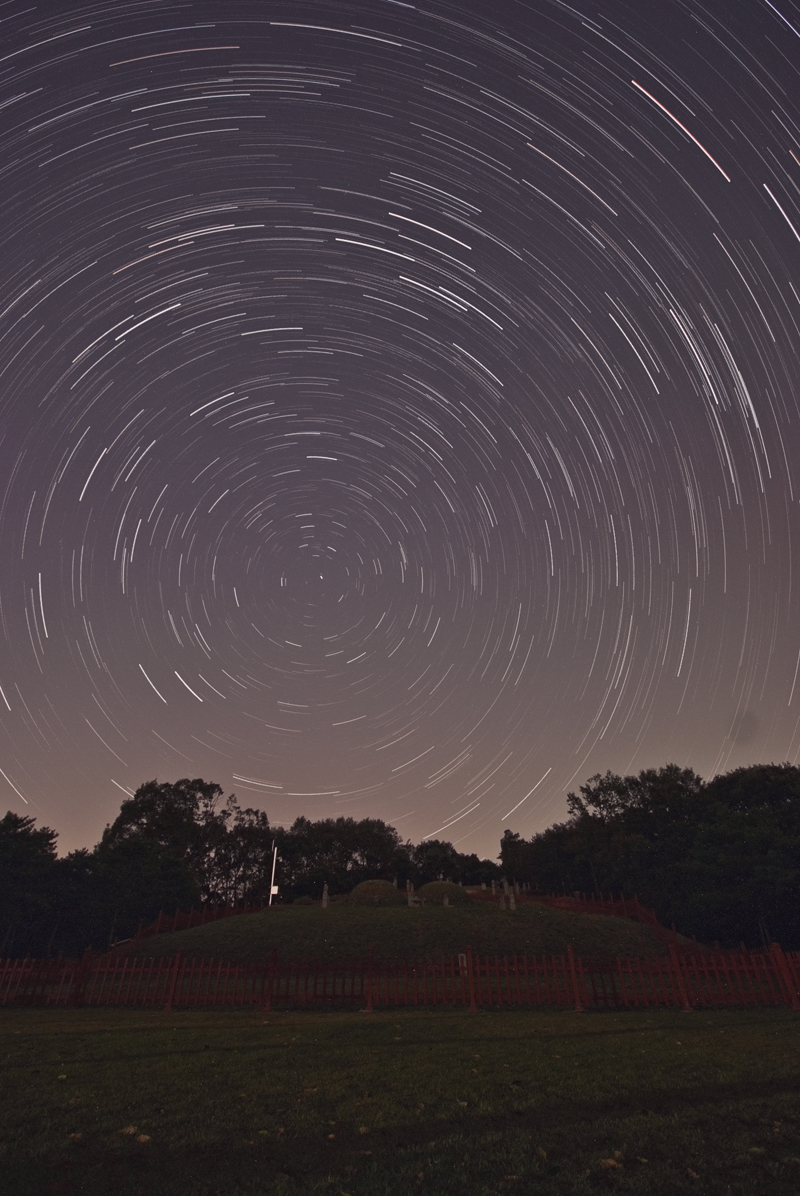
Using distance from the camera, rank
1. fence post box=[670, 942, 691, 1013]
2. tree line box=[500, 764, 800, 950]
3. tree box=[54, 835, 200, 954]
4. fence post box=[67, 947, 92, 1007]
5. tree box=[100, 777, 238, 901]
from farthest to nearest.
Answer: tree box=[100, 777, 238, 901], tree box=[54, 835, 200, 954], tree line box=[500, 764, 800, 950], fence post box=[67, 947, 92, 1007], fence post box=[670, 942, 691, 1013]

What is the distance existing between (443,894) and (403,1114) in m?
40.1

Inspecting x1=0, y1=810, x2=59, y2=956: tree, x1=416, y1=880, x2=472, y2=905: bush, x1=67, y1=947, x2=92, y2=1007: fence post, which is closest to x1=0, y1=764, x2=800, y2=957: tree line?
x1=0, y1=810, x2=59, y2=956: tree

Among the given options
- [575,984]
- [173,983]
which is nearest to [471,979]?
[575,984]

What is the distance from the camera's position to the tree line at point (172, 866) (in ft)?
158

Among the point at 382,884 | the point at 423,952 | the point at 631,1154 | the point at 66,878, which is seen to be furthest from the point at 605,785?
the point at 631,1154

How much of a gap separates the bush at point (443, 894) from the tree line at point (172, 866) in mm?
23699

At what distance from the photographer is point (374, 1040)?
11922 millimetres

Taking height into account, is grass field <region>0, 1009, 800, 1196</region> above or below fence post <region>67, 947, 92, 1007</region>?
below

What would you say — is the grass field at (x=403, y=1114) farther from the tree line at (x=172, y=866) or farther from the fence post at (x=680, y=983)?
the tree line at (x=172, y=866)

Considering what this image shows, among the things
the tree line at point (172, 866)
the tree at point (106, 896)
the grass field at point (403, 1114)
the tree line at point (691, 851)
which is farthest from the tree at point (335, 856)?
the grass field at point (403, 1114)

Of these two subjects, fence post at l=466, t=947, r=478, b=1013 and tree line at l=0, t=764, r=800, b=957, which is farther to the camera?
tree line at l=0, t=764, r=800, b=957

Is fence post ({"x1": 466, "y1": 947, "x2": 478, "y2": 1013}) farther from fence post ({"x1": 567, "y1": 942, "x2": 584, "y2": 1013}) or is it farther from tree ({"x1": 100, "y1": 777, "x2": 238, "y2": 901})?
tree ({"x1": 100, "y1": 777, "x2": 238, "y2": 901})

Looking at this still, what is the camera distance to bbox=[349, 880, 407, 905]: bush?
4212cm

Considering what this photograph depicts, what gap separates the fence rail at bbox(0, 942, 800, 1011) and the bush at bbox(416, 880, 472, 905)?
24.7 metres
